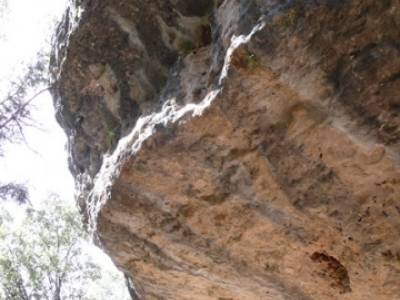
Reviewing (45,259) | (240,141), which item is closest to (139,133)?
(240,141)

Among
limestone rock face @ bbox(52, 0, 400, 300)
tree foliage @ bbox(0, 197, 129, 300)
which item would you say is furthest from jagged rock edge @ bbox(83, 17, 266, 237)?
tree foliage @ bbox(0, 197, 129, 300)

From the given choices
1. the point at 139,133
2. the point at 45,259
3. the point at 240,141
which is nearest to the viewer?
the point at 240,141

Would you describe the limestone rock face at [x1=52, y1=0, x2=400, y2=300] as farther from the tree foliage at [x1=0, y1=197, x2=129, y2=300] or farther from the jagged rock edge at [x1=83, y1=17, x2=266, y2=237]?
the tree foliage at [x1=0, y1=197, x2=129, y2=300]

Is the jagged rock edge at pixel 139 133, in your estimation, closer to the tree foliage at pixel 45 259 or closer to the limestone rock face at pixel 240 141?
the limestone rock face at pixel 240 141

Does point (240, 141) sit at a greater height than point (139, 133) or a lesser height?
lesser

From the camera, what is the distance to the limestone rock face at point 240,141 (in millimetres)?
3656

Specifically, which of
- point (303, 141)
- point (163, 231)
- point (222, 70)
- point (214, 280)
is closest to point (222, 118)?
point (222, 70)

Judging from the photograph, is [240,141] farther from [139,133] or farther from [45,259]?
[45,259]

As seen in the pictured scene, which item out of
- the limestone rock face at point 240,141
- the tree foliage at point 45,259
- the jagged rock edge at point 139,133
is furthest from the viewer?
the tree foliage at point 45,259

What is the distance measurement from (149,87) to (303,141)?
1830 mm

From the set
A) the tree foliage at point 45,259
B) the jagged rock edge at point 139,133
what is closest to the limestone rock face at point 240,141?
the jagged rock edge at point 139,133

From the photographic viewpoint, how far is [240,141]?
167 inches

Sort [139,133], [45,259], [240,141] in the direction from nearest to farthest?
1. [240,141]
2. [139,133]
3. [45,259]

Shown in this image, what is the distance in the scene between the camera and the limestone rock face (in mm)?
3656
